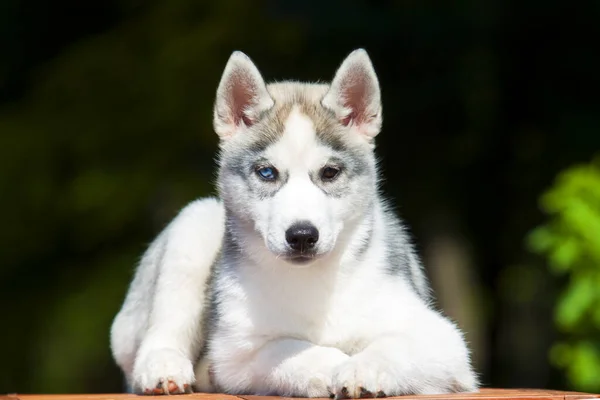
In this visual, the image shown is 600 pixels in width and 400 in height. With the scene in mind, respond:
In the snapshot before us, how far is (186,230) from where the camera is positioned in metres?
6.73

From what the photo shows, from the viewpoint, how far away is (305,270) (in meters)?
5.64

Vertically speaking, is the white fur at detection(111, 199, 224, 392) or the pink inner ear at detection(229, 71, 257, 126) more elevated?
the pink inner ear at detection(229, 71, 257, 126)

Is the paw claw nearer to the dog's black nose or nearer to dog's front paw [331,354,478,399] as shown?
dog's front paw [331,354,478,399]

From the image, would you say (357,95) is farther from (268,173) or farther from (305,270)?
(305,270)

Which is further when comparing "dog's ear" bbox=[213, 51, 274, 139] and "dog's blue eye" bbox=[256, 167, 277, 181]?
"dog's ear" bbox=[213, 51, 274, 139]

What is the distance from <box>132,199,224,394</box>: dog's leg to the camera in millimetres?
5879

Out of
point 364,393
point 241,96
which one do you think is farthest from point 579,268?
point 364,393

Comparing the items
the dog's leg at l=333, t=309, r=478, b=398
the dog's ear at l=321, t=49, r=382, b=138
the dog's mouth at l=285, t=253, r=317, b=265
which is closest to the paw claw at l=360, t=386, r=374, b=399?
the dog's leg at l=333, t=309, r=478, b=398

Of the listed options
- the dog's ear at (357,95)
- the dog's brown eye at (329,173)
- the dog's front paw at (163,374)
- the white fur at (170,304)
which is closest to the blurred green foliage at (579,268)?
the white fur at (170,304)

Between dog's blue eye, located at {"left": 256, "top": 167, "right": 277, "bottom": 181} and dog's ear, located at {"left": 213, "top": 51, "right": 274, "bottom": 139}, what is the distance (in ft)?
1.49

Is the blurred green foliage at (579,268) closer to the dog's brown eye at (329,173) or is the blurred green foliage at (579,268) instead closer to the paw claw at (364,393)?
the dog's brown eye at (329,173)

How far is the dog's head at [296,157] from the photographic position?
17.1 ft

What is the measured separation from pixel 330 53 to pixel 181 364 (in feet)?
23.7

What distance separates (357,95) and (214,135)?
24.0 feet
